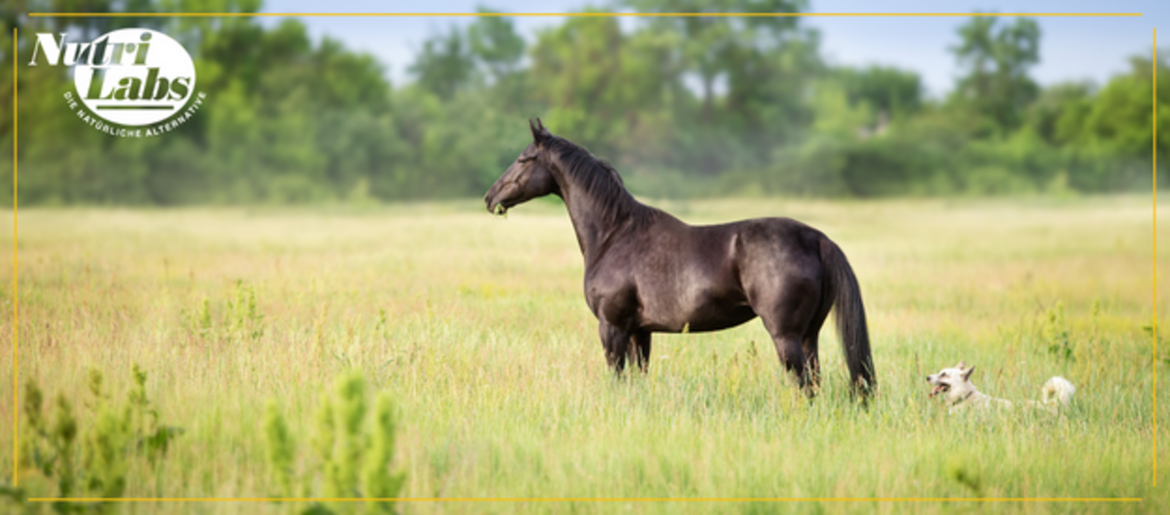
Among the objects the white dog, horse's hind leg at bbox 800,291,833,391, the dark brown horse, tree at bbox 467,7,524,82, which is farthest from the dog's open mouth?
tree at bbox 467,7,524,82

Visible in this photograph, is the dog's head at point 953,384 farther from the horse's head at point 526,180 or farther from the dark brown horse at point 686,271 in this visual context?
the horse's head at point 526,180

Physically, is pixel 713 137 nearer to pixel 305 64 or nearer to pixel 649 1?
pixel 649 1

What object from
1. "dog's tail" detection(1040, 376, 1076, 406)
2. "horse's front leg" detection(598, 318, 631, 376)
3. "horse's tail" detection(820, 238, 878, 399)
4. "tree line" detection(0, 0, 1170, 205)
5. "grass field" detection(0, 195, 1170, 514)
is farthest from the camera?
"tree line" detection(0, 0, 1170, 205)

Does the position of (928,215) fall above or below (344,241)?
above

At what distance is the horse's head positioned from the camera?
23.8 ft

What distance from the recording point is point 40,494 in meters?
4.61

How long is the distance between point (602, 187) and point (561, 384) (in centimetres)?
164

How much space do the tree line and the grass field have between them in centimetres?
3040

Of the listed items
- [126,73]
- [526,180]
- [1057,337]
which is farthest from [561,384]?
[126,73]

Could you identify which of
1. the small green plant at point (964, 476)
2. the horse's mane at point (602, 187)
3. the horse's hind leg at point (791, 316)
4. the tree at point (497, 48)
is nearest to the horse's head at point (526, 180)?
the horse's mane at point (602, 187)

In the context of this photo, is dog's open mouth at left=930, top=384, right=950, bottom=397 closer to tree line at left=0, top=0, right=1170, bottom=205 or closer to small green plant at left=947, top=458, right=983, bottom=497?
small green plant at left=947, top=458, right=983, bottom=497

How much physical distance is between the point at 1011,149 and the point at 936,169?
4364 millimetres

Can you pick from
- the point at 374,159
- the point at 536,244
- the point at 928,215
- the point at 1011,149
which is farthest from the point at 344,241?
the point at 1011,149

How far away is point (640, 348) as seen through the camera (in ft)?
23.5
